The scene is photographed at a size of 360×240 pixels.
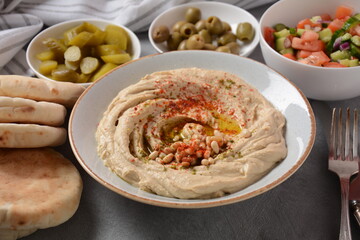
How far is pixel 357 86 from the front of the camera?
3352 millimetres

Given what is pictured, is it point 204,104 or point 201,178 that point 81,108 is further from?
point 201,178

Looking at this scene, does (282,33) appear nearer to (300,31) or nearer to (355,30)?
(300,31)

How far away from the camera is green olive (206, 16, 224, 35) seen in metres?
4.37

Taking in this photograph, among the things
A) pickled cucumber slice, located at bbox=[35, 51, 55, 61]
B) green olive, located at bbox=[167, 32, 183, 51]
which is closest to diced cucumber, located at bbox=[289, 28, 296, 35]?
green olive, located at bbox=[167, 32, 183, 51]

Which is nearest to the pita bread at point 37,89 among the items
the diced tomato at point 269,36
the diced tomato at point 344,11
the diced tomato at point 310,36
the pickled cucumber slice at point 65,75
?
the pickled cucumber slice at point 65,75

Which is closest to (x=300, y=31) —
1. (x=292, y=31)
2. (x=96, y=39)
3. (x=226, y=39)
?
(x=292, y=31)

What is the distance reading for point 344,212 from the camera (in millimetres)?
2578

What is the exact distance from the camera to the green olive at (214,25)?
437 centimetres

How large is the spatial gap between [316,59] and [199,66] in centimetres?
101

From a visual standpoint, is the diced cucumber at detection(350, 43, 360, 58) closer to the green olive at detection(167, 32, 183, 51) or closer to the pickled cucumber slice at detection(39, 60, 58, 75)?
the green olive at detection(167, 32, 183, 51)

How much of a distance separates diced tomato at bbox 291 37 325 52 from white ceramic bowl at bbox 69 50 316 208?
0.54m

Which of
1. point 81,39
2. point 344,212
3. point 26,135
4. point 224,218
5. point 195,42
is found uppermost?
point 26,135

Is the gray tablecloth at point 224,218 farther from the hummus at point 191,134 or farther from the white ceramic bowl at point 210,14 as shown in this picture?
the white ceramic bowl at point 210,14

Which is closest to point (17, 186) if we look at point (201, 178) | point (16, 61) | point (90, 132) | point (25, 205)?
point (25, 205)
